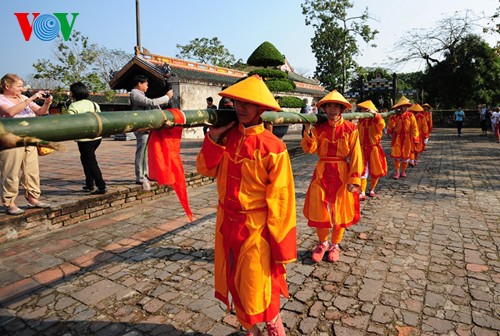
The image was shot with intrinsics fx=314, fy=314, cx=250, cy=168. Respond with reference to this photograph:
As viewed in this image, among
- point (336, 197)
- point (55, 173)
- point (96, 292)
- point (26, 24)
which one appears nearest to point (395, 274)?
point (336, 197)

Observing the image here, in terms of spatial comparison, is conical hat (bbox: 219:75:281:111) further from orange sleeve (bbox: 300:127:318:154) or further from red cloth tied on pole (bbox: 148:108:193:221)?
orange sleeve (bbox: 300:127:318:154)

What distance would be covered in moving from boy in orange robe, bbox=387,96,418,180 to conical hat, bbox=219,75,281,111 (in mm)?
6857

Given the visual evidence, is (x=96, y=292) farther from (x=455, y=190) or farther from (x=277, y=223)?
(x=455, y=190)

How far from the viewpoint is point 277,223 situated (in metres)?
2.00

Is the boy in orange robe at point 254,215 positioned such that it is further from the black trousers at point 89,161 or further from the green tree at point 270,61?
the green tree at point 270,61

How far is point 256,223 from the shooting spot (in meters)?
2.04

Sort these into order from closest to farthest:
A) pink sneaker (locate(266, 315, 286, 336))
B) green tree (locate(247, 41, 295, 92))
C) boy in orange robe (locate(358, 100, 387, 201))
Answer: pink sneaker (locate(266, 315, 286, 336))
boy in orange robe (locate(358, 100, 387, 201))
green tree (locate(247, 41, 295, 92))

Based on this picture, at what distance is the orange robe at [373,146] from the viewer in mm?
6016

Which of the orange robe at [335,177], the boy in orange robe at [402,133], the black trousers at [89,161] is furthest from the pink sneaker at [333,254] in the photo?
the boy in orange robe at [402,133]

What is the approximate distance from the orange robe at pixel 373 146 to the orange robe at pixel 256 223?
445 centimetres

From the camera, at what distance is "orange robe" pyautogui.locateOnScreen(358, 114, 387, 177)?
6016 millimetres

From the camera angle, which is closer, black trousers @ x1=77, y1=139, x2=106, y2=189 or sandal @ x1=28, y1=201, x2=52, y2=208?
sandal @ x1=28, y1=201, x2=52, y2=208

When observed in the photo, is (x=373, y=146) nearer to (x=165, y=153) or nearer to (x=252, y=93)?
(x=252, y=93)

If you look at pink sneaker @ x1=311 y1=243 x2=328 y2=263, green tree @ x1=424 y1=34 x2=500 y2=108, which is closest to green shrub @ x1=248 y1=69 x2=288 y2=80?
pink sneaker @ x1=311 y1=243 x2=328 y2=263
